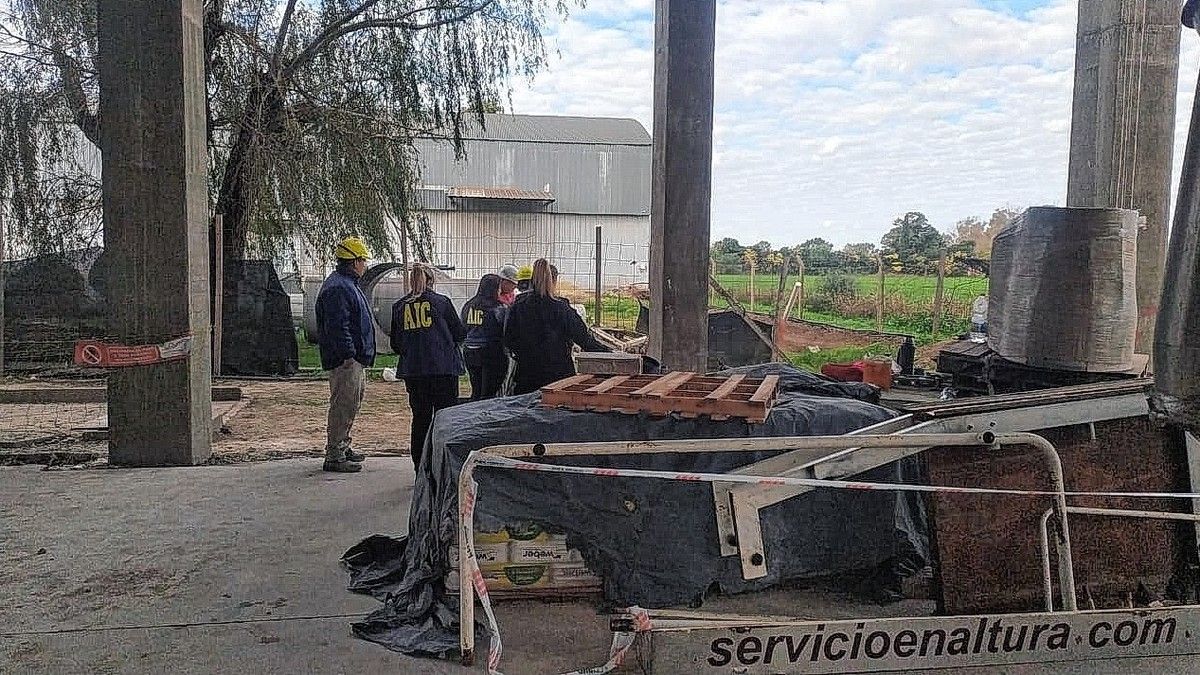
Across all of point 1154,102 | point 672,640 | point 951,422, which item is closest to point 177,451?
point 672,640

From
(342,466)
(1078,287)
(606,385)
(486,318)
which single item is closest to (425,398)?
(486,318)

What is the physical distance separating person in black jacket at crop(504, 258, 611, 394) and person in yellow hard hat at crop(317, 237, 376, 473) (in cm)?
132

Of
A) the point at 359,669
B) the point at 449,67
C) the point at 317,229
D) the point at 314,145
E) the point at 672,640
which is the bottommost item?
the point at 359,669

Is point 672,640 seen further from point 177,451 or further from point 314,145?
point 314,145

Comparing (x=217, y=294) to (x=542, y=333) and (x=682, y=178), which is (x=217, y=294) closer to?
(x=682, y=178)

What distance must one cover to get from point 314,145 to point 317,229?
50.1 inches

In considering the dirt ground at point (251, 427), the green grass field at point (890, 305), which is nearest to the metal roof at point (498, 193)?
the green grass field at point (890, 305)

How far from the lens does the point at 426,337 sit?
699cm

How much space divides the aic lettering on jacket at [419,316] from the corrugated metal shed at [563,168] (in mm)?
28470

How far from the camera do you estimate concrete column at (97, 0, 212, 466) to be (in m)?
7.40

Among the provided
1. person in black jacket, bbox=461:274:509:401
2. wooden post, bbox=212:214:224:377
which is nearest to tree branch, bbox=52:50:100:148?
wooden post, bbox=212:214:224:377

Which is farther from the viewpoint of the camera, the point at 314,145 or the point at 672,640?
the point at 314,145

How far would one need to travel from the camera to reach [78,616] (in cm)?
446

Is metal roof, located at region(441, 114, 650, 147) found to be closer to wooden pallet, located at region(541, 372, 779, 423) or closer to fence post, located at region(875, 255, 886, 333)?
fence post, located at region(875, 255, 886, 333)
